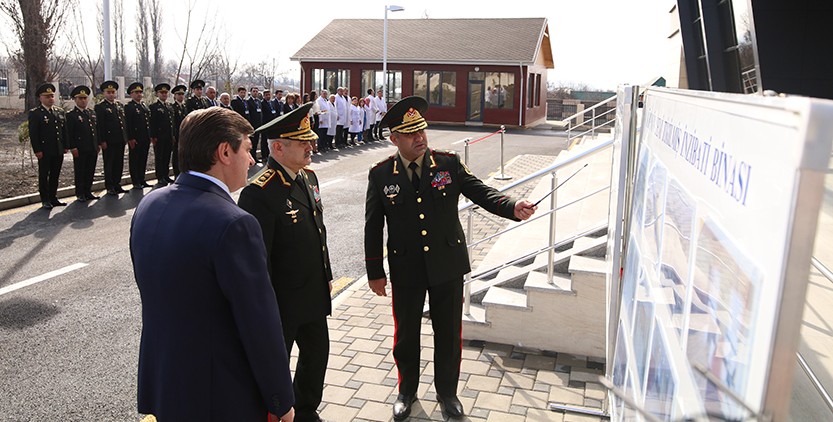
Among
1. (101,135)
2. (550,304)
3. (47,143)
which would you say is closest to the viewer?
(550,304)

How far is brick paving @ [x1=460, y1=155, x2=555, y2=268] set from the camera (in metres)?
8.27

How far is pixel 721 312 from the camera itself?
121 centimetres

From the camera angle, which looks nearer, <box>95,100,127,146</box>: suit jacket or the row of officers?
the row of officers

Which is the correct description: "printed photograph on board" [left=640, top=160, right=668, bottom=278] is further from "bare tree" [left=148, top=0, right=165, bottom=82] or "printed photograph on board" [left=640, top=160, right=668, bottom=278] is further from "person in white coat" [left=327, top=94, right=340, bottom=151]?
"bare tree" [left=148, top=0, right=165, bottom=82]

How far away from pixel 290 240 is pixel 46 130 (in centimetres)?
896

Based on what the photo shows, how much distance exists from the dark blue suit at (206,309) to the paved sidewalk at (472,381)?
176 centimetres

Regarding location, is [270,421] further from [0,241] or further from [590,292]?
[0,241]

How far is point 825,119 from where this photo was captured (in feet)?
2.80

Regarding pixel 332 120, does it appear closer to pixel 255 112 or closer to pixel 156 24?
pixel 255 112

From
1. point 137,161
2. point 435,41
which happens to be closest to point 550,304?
point 137,161

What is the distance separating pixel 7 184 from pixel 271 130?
1070 centimetres

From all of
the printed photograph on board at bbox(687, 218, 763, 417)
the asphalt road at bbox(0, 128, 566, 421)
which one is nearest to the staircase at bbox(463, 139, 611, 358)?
the asphalt road at bbox(0, 128, 566, 421)

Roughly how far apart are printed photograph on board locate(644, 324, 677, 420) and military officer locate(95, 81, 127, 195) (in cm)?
1176

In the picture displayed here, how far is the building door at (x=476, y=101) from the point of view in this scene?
34719 mm
